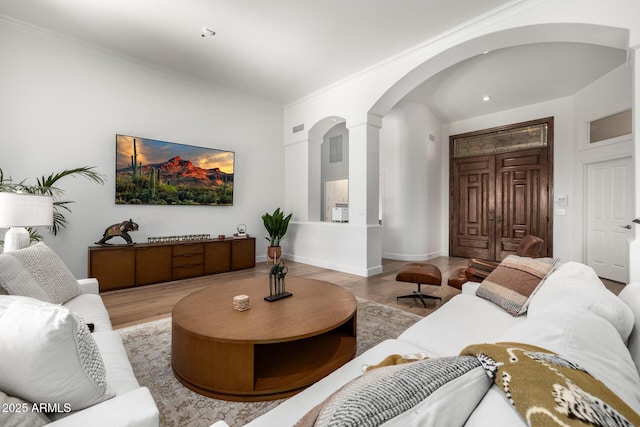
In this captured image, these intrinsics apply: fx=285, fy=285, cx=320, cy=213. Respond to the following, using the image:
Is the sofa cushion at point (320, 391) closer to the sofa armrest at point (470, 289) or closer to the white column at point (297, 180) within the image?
the sofa armrest at point (470, 289)

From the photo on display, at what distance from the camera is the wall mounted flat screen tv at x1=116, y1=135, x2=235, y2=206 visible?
4.44 meters

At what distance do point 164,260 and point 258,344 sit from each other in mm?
3274

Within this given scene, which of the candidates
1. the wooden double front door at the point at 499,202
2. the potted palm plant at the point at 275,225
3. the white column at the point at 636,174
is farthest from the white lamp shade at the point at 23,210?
the wooden double front door at the point at 499,202

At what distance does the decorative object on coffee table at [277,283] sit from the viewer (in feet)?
7.17

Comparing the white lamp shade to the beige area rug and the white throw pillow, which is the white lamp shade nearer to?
the beige area rug

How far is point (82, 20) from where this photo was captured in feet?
11.7

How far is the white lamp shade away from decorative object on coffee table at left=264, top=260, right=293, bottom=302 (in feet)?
6.14

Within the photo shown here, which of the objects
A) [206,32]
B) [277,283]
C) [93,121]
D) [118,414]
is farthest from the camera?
[93,121]

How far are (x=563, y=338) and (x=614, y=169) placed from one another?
5781 millimetres

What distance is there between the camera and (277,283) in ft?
7.62

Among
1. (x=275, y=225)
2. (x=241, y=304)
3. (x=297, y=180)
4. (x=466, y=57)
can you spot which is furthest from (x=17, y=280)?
(x=466, y=57)

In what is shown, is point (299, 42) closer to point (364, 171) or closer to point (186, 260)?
point (364, 171)

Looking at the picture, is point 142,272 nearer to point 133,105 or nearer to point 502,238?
point 133,105

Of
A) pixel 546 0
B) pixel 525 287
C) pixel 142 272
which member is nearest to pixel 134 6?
pixel 142 272
